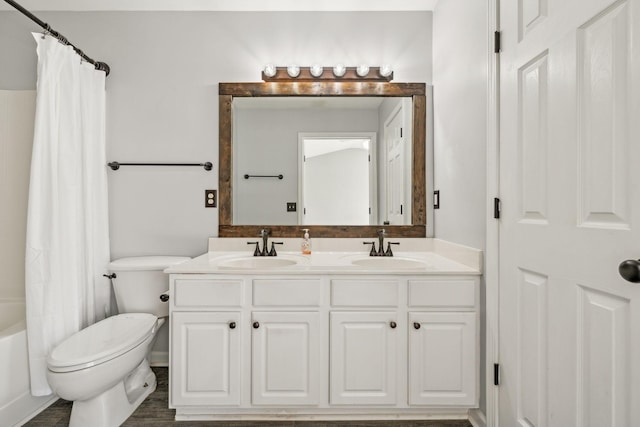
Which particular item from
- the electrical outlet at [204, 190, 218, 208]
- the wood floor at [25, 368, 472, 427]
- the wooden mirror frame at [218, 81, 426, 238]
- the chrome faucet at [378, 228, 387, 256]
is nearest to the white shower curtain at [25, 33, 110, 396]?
the wood floor at [25, 368, 472, 427]

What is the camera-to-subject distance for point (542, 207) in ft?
3.93

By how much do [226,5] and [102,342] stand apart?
80.6 inches

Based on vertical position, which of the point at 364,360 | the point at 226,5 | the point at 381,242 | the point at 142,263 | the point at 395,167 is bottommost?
the point at 364,360

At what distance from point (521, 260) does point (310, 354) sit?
1006 mm

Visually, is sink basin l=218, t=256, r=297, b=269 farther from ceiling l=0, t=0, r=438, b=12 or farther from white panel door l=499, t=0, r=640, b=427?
ceiling l=0, t=0, r=438, b=12

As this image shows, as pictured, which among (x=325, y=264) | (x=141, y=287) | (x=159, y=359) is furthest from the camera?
(x=159, y=359)

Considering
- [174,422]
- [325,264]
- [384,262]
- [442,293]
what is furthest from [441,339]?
[174,422]

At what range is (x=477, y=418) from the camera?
5.49 ft

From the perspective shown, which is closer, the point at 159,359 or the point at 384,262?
the point at 384,262

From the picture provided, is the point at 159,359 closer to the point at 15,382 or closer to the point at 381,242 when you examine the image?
the point at 15,382

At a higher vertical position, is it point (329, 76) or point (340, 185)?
point (329, 76)

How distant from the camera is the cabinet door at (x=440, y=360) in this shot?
1646mm

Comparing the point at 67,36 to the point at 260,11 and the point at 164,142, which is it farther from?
the point at 260,11

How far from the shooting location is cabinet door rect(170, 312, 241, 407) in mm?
1657
